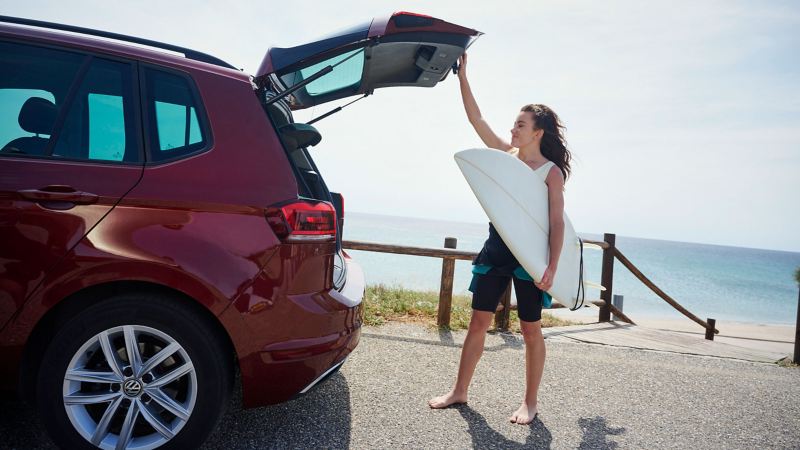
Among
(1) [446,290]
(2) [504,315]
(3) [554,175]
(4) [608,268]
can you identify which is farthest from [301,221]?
(4) [608,268]

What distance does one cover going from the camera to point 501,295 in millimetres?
3061

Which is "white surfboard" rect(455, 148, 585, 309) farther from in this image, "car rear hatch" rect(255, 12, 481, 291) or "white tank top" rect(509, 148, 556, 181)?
"car rear hatch" rect(255, 12, 481, 291)

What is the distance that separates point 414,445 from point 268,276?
128cm

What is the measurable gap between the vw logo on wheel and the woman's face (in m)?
2.47

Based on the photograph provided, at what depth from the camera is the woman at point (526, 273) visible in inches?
118

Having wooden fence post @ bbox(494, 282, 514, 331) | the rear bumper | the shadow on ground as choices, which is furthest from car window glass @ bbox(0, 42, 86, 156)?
wooden fence post @ bbox(494, 282, 514, 331)

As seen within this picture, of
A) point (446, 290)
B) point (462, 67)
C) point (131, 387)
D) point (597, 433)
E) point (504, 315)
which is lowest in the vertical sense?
point (597, 433)

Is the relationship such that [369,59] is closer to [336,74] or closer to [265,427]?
[336,74]

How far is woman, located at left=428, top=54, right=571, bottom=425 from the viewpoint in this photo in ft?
9.86

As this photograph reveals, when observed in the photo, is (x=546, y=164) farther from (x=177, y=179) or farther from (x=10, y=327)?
(x=10, y=327)

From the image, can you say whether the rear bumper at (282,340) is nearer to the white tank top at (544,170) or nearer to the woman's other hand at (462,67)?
the white tank top at (544,170)

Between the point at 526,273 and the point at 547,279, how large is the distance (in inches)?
6.4

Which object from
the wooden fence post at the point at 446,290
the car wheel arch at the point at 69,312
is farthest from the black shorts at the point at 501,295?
the wooden fence post at the point at 446,290

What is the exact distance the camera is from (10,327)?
1935 mm
